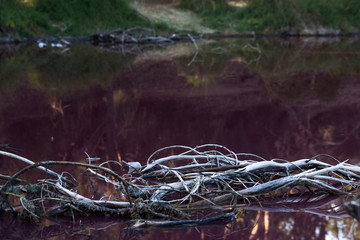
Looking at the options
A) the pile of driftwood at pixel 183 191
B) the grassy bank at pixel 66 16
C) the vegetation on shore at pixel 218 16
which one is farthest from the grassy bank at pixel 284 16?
the pile of driftwood at pixel 183 191

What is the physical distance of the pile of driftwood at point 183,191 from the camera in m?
3.12

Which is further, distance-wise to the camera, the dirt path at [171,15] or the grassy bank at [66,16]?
the dirt path at [171,15]

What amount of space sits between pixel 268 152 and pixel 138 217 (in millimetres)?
2101

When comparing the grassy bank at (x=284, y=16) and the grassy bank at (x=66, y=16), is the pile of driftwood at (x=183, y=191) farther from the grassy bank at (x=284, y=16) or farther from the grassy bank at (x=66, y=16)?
the grassy bank at (x=284, y=16)

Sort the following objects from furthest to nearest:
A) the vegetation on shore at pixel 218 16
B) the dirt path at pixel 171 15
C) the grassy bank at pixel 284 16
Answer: the grassy bank at pixel 284 16 → the dirt path at pixel 171 15 → the vegetation on shore at pixel 218 16

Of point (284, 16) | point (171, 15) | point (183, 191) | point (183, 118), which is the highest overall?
point (183, 191)

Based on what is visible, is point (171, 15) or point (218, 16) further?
point (218, 16)

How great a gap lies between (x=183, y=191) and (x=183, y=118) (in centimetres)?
325

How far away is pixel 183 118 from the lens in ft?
21.4

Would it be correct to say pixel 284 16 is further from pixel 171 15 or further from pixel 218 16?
pixel 171 15

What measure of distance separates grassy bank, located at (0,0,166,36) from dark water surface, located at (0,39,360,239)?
7.98 m

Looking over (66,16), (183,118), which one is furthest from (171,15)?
(183,118)

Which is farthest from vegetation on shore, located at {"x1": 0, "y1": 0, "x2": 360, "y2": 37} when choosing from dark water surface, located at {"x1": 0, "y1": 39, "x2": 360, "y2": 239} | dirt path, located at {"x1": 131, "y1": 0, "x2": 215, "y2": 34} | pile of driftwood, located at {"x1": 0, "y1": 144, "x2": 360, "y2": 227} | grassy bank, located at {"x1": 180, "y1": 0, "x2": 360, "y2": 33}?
pile of driftwood, located at {"x1": 0, "y1": 144, "x2": 360, "y2": 227}

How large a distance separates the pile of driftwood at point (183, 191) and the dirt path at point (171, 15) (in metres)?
20.4
